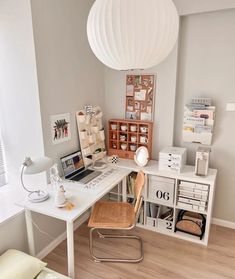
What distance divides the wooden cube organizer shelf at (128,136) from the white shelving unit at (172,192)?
0.63ft

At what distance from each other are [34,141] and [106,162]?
2.83 feet

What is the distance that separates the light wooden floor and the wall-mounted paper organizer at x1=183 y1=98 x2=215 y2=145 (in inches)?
40.0

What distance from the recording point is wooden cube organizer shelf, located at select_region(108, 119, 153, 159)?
2.60m

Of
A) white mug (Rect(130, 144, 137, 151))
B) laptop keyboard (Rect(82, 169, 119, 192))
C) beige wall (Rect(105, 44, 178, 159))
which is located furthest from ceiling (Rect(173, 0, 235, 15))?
laptop keyboard (Rect(82, 169, 119, 192))

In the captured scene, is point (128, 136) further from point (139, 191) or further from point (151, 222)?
point (151, 222)

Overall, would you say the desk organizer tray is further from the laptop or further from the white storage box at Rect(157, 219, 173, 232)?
the laptop

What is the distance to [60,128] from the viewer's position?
7.24 feet

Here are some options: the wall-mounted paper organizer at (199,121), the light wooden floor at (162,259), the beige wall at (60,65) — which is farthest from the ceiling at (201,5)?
the light wooden floor at (162,259)

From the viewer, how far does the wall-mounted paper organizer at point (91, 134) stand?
2428 millimetres

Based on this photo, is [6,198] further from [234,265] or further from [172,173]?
[234,265]

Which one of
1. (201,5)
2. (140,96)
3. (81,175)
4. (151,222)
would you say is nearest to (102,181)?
(81,175)

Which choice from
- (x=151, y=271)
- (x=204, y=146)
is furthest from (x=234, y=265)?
(x=204, y=146)

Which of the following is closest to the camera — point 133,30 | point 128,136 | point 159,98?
point 133,30

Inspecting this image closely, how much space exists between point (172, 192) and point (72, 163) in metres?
1.03
